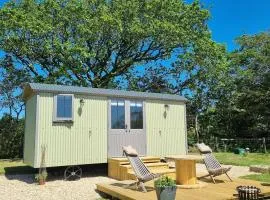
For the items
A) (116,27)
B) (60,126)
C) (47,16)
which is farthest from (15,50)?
(60,126)

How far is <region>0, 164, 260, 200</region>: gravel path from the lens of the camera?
8938mm

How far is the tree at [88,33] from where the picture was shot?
2131cm

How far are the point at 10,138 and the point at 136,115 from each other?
10267 millimetres

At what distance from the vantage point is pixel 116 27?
21828 mm

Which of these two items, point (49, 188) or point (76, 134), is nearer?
point (49, 188)

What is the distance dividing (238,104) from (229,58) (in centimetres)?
384

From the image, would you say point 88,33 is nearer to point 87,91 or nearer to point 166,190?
point 87,91

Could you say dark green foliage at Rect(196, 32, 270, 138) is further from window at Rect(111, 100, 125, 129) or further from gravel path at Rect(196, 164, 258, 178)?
window at Rect(111, 100, 125, 129)

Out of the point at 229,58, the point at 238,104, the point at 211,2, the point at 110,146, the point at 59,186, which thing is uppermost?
the point at 211,2

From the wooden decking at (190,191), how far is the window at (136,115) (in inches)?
155

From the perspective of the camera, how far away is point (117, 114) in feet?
42.4

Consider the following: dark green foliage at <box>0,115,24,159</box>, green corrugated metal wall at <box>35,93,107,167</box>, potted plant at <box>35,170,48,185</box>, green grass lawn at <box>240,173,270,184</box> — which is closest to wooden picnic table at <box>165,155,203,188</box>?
green grass lawn at <box>240,173,270,184</box>

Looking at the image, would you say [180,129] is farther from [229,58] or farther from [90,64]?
[229,58]

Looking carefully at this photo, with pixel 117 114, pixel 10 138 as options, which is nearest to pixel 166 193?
pixel 117 114
